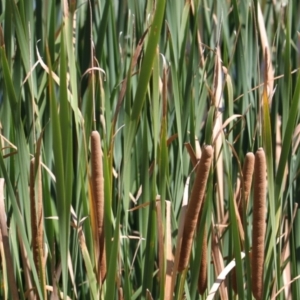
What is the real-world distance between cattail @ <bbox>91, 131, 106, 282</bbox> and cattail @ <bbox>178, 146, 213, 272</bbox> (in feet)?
0.35

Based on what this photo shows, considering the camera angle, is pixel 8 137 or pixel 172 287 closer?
pixel 172 287

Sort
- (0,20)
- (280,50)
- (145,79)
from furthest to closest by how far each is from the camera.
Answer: (280,50)
(0,20)
(145,79)

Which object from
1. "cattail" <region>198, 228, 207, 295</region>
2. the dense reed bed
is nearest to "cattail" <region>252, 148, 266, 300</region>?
the dense reed bed

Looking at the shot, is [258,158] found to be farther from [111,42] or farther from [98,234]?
[111,42]

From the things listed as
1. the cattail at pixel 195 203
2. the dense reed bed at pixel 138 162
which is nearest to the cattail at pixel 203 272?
the dense reed bed at pixel 138 162

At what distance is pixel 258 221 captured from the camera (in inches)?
35.9

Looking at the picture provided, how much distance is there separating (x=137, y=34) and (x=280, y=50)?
0.33m

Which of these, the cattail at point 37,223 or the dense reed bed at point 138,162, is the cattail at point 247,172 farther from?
the cattail at point 37,223

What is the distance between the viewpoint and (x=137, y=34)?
4.18 ft

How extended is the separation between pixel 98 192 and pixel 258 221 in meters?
0.22

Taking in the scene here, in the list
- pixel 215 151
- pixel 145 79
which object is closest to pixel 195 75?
pixel 215 151

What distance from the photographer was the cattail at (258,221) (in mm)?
884

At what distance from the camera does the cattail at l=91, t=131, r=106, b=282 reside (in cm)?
85

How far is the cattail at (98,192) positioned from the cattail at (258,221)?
0.67 feet
